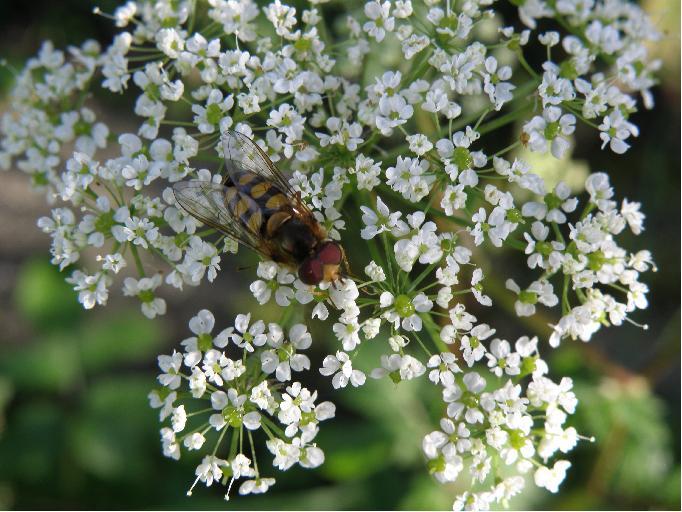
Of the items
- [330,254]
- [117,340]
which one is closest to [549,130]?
[330,254]

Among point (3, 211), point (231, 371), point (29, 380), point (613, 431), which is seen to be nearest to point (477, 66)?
point (231, 371)

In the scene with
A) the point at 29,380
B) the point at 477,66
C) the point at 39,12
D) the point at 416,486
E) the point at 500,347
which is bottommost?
the point at 29,380

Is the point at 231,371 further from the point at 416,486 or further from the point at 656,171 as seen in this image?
the point at 656,171

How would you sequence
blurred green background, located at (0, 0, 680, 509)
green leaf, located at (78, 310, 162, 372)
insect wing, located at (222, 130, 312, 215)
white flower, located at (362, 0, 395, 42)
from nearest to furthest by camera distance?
insect wing, located at (222, 130, 312, 215)
white flower, located at (362, 0, 395, 42)
blurred green background, located at (0, 0, 680, 509)
green leaf, located at (78, 310, 162, 372)

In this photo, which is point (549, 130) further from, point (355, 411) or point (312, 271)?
point (355, 411)

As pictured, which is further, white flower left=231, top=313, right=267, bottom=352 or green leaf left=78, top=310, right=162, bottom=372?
green leaf left=78, top=310, right=162, bottom=372

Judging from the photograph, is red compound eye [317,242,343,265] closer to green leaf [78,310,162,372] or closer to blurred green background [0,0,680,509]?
blurred green background [0,0,680,509]

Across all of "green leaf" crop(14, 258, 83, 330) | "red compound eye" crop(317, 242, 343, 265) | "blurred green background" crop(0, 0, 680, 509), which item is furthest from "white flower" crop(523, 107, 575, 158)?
"green leaf" crop(14, 258, 83, 330)
